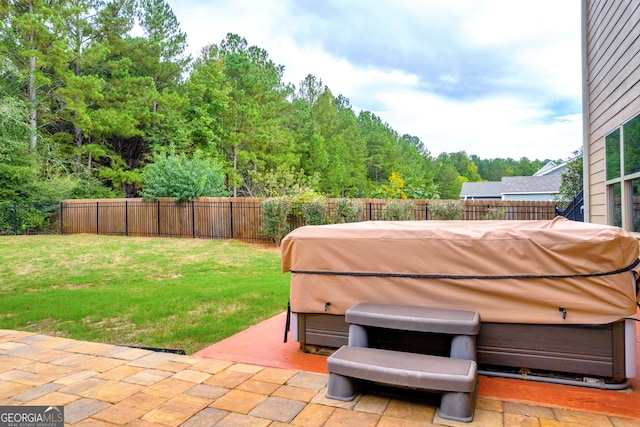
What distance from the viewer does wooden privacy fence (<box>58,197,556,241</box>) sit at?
11.3 m

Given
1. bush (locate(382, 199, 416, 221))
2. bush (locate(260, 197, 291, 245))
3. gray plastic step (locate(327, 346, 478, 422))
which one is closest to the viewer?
gray plastic step (locate(327, 346, 478, 422))

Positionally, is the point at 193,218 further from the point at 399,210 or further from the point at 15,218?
the point at 399,210

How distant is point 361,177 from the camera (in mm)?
27734

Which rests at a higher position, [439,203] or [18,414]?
[439,203]

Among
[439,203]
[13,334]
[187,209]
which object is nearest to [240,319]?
[13,334]

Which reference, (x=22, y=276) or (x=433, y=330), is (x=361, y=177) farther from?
(x=433, y=330)

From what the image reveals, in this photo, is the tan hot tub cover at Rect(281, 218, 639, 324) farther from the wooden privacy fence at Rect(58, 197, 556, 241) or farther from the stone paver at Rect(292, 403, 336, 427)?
the wooden privacy fence at Rect(58, 197, 556, 241)

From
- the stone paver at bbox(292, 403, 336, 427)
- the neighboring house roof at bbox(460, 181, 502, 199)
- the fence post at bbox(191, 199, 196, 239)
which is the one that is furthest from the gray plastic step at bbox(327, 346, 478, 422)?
the neighboring house roof at bbox(460, 181, 502, 199)

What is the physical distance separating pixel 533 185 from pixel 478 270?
2514 cm

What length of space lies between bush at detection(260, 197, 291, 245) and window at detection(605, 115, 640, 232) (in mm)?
7541

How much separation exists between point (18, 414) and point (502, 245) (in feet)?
8.18

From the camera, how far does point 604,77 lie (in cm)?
498

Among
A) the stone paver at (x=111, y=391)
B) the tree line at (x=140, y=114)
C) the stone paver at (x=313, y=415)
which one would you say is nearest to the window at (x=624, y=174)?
the stone paver at (x=313, y=415)

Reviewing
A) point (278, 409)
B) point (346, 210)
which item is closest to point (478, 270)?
point (278, 409)
